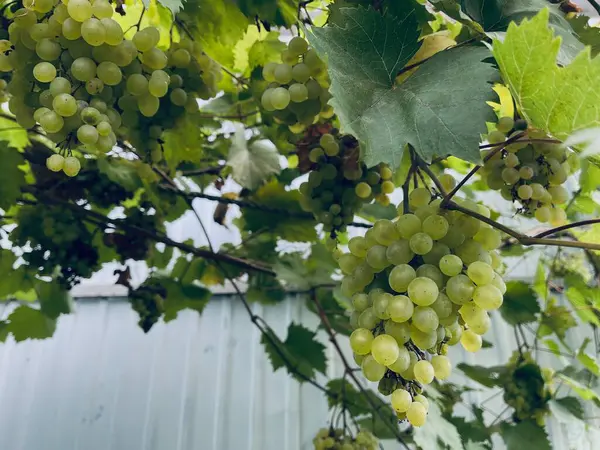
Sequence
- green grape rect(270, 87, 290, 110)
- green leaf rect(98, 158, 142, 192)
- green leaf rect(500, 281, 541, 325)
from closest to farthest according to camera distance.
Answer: green grape rect(270, 87, 290, 110)
green leaf rect(98, 158, 142, 192)
green leaf rect(500, 281, 541, 325)

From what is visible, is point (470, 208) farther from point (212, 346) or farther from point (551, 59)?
point (212, 346)

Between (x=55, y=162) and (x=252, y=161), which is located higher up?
(x=252, y=161)

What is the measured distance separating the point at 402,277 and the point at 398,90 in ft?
0.57

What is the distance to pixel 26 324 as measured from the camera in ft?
4.02

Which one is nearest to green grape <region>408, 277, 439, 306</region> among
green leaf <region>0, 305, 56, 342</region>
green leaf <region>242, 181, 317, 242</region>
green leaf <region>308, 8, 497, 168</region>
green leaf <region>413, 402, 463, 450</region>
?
green leaf <region>308, 8, 497, 168</region>

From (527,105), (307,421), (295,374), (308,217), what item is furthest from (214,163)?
(527,105)

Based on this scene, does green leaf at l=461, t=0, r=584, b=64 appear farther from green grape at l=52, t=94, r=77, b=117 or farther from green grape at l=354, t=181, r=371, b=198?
green grape at l=52, t=94, r=77, b=117

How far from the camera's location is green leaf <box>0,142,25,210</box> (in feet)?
3.03

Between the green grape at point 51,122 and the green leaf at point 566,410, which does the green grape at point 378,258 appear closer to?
the green grape at point 51,122

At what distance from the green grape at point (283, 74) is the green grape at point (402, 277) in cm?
27

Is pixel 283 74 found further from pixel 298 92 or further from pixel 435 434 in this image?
pixel 435 434

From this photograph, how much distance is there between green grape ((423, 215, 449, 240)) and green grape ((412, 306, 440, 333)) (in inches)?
2.8

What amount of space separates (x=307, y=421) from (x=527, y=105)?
137 centimetres

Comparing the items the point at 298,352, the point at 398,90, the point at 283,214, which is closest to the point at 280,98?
the point at 398,90
